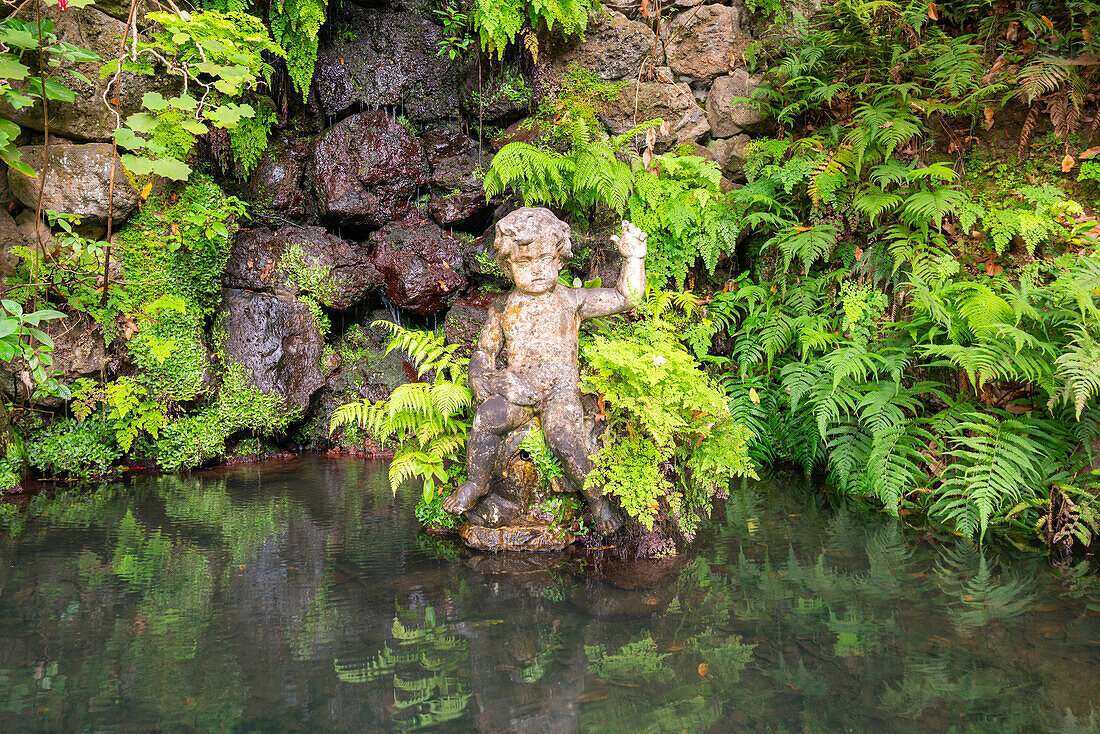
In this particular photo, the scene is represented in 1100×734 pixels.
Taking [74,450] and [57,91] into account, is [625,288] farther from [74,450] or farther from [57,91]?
[74,450]

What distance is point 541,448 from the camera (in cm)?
417

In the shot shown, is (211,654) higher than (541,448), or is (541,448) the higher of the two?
(541,448)

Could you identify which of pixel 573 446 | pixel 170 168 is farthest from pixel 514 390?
pixel 170 168

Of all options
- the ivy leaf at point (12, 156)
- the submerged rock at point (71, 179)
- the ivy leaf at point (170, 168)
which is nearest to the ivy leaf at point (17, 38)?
the ivy leaf at point (12, 156)

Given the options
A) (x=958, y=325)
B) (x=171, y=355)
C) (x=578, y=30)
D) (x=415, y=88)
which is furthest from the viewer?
(x=415, y=88)

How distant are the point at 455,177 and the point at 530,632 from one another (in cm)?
615

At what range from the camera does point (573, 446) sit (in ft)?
13.3

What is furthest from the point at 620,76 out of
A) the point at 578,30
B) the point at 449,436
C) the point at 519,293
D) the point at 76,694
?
the point at 76,694

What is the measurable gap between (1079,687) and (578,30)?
22.9 ft

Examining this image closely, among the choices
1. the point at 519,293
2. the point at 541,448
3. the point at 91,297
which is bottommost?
the point at 541,448

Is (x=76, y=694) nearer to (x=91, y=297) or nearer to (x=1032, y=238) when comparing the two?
(x=91, y=297)

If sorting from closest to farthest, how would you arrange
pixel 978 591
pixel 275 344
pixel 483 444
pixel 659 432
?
pixel 978 591, pixel 659 432, pixel 483 444, pixel 275 344

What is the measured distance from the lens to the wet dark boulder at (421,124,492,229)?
785 centimetres

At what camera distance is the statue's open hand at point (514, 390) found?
13.6 feet
